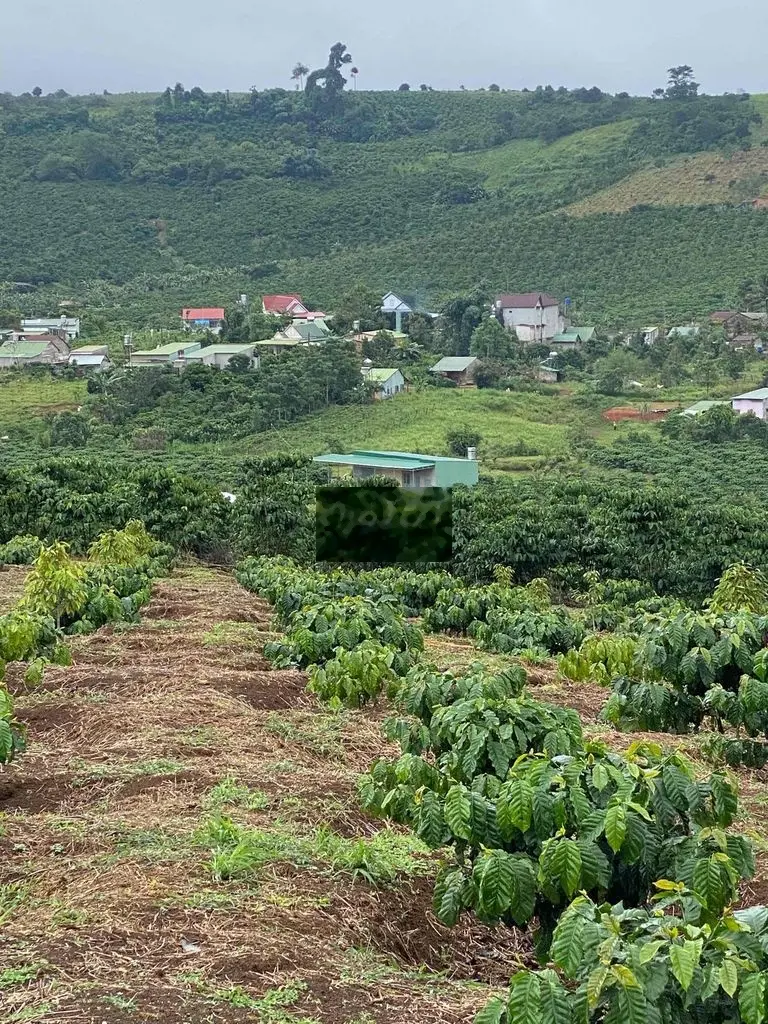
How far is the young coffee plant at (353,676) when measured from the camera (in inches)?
260

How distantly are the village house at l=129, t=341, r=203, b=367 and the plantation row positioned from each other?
1395 inches

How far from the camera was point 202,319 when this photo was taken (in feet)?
162

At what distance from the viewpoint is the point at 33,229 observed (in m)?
66.1

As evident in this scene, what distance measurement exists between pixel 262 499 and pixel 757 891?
1500 cm

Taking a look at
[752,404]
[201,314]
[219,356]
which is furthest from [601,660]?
[201,314]

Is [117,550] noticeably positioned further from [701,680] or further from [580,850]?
[580,850]

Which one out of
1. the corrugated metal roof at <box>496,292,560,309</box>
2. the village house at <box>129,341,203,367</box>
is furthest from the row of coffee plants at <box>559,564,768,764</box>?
the corrugated metal roof at <box>496,292,560,309</box>

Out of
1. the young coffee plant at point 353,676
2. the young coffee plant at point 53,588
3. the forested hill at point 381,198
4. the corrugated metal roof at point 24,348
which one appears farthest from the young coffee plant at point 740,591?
the forested hill at point 381,198

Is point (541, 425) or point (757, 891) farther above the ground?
point (757, 891)

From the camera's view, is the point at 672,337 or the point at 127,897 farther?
the point at 672,337

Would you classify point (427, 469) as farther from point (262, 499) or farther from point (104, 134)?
point (104, 134)

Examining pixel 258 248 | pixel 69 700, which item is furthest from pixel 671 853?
pixel 258 248

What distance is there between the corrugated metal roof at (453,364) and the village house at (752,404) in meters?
9.13

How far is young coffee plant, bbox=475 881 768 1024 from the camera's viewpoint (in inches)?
104
